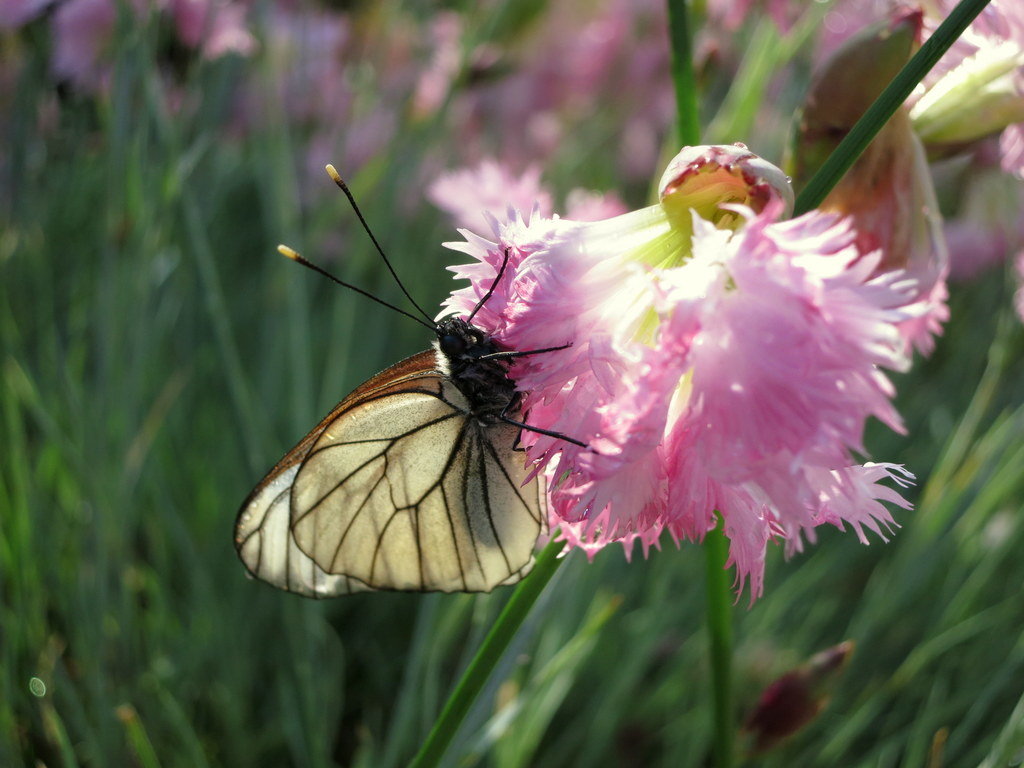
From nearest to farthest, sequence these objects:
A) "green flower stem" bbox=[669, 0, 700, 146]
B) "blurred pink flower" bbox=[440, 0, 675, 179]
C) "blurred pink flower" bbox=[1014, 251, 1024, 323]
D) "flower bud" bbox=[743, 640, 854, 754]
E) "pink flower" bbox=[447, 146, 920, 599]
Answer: "pink flower" bbox=[447, 146, 920, 599] < "green flower stem" bbox=[669, 0, 700, 146] < "flower bud" bbox=[743, 640, 854, 754] < "blurred pink flower" bbox=[1014, 251, 1024, 323] < "blurred pink flower" bbox=[440, 0, 675, 179]

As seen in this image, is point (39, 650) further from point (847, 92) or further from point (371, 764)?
point (847, 92)

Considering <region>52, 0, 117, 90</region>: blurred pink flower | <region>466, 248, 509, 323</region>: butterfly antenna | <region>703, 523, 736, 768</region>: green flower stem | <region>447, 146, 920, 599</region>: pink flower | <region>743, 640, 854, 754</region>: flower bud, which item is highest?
<region>52, 0, 117, 90</region>: blurred pink flower

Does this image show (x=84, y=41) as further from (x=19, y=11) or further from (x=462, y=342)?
(x=462, y=342)

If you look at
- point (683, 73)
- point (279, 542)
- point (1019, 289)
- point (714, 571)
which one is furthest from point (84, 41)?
point (1019, 289)

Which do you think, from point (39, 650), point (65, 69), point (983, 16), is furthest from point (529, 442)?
point (65, 69)

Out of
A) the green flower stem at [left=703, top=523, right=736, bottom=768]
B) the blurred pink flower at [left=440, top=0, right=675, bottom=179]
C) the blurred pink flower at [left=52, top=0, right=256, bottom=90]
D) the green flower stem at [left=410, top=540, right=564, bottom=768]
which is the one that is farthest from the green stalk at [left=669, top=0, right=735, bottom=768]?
the blurred pink flower at [left=440, top=0, right=675, bottom=179]

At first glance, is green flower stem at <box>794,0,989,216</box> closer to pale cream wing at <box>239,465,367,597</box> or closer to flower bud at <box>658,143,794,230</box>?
flower bud at <box>658,143,794,230</box>
